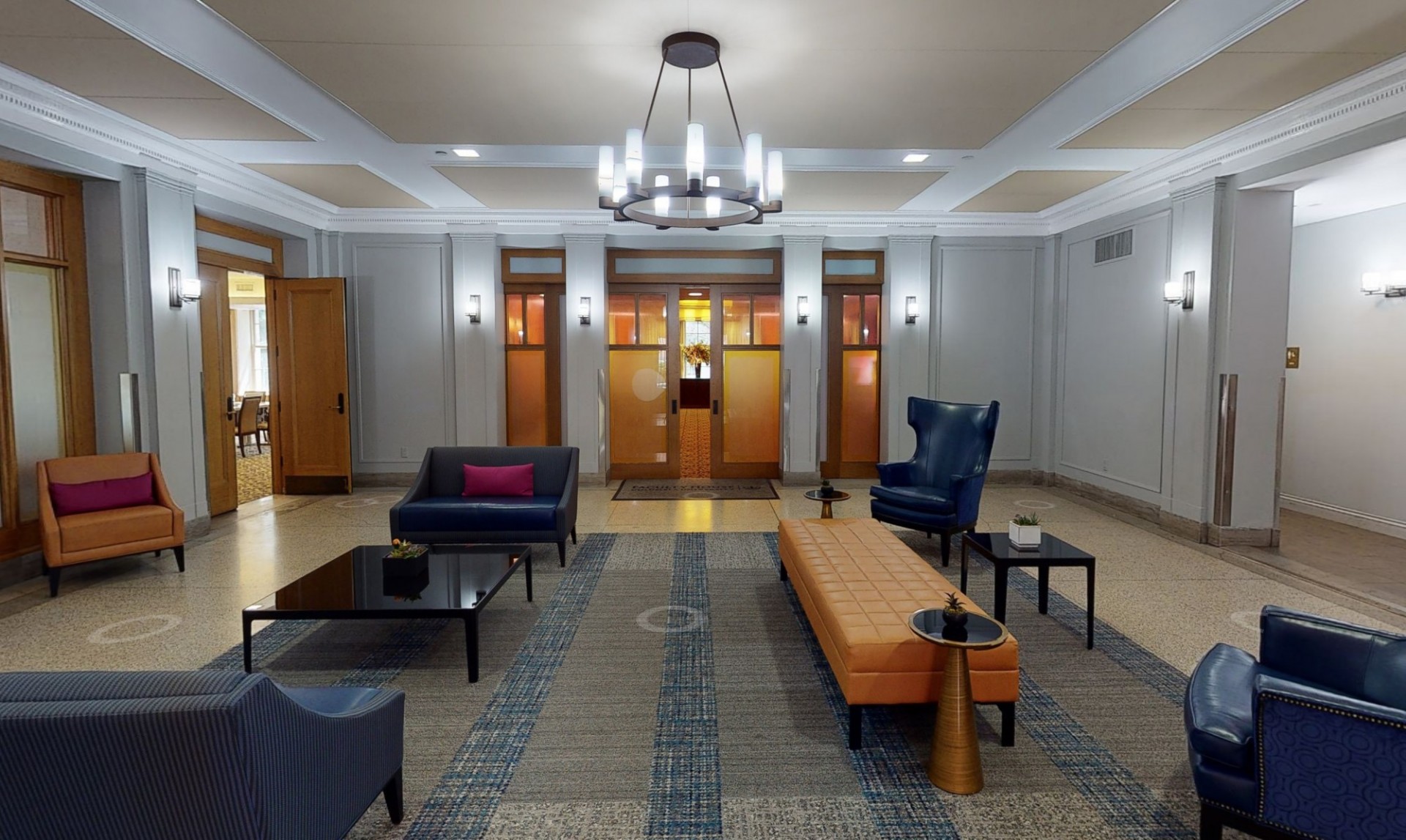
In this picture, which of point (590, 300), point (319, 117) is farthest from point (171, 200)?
point (590, 300)

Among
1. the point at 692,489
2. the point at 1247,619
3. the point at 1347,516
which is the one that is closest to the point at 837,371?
the point at 692,489

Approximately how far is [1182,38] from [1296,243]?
13.9 feet

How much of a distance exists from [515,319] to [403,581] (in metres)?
5.10

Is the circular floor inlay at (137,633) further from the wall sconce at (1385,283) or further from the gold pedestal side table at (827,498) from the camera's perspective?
the wall sconce at (1385,283)

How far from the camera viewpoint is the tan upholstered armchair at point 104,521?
437cm

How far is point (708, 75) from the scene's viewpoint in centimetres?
411

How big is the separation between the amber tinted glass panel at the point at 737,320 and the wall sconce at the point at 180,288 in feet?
17.0

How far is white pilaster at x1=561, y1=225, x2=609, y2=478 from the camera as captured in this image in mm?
7926

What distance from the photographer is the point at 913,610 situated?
2.87m

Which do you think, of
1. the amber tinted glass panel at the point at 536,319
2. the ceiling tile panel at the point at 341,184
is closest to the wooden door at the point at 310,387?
the ceiling tile panel at the point at 341,184

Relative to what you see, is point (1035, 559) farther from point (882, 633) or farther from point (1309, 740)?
point (1309, 740)

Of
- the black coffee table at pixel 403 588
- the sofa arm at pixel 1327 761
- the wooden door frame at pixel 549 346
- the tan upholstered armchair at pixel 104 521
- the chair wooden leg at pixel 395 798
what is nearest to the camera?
the sofa arm at pixel 1327 761

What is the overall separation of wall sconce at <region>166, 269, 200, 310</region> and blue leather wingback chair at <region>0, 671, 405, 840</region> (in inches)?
203

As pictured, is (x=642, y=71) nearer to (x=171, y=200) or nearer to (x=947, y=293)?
(x=171, y=200)
